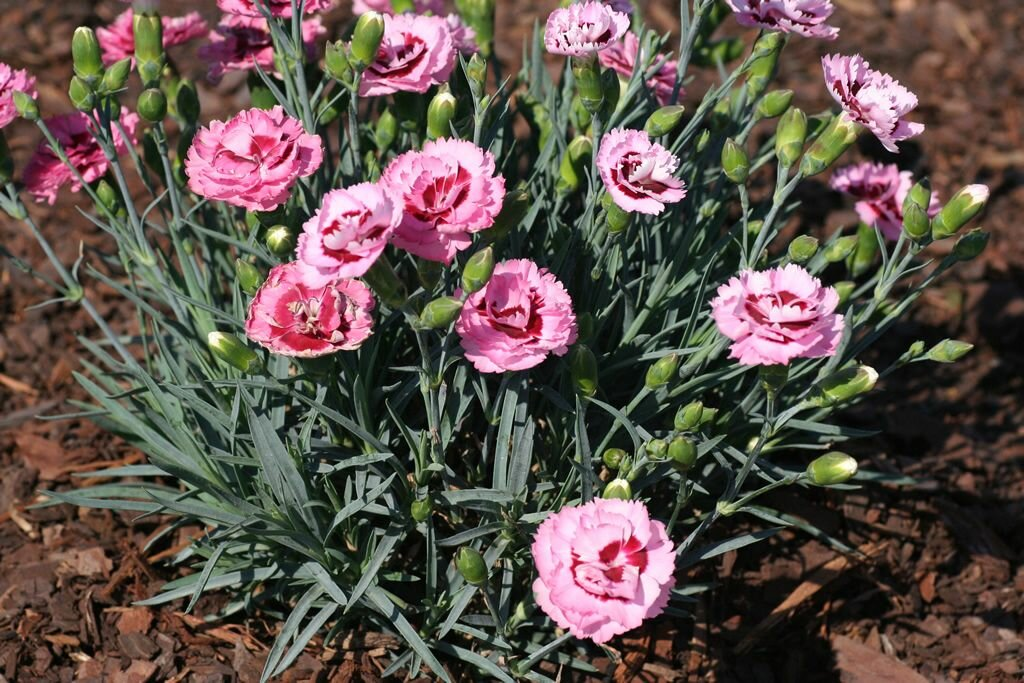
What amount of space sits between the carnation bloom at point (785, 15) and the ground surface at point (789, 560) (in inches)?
40.5

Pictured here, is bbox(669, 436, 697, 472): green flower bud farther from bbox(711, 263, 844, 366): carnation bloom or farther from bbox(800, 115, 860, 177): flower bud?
bbox(800, 115, 860, 177): flower bud

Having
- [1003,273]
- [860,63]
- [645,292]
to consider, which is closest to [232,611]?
[645,292]

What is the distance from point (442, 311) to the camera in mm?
1430

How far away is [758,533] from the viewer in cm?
181

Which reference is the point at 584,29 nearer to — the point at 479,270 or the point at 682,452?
the point at 479,270

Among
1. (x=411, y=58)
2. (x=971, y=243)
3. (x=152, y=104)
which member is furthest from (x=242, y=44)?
(x=971, y=243)

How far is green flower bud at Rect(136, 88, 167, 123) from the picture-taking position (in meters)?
1.75

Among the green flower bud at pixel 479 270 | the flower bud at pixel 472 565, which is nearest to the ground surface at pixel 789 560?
the flower bud at pixel 472 565

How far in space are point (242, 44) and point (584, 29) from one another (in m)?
0.78

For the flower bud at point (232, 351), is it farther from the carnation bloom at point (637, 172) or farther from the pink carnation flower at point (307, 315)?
the carnation bloom at point (637, 172)

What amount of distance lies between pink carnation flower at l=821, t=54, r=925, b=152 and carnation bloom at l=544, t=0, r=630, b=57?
0.36 meters

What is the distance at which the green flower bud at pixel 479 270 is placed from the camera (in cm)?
145

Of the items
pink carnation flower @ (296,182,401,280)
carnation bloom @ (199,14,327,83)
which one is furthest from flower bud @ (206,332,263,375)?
carnation bloom @ (199,14,327,83)

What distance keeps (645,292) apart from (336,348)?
80cm
